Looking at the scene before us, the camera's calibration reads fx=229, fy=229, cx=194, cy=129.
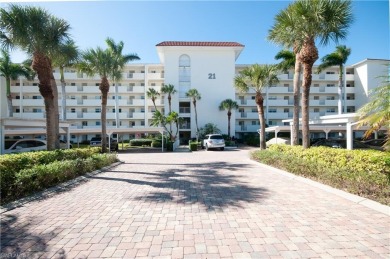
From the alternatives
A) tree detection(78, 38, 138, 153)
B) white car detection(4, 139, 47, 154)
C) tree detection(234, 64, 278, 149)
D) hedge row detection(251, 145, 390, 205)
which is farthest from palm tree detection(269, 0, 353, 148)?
white car detection(4, 139, 47, 154)

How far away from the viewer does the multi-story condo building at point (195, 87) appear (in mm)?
40031

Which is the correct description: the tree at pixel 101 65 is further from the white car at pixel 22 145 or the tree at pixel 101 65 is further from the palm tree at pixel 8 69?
the palm tree at pixel 8 69

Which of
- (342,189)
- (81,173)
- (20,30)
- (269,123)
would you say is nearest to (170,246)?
(342,189)

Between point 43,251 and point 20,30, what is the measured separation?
11125mm

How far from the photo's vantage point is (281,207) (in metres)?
5.77

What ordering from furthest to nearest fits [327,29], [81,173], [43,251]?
[327,29] < [81,173] < [43,251]

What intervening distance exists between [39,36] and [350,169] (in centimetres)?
1443

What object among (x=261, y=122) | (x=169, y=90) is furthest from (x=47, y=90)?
(x=169, y=90)

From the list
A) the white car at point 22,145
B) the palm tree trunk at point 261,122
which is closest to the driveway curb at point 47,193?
the white car at point 22,145

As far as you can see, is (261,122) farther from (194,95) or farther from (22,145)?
(194,95)

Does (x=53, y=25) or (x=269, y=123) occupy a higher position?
(x=53, y=25)

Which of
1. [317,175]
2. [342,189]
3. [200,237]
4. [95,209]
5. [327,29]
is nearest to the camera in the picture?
[200,237]

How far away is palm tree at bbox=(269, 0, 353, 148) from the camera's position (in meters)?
10.8

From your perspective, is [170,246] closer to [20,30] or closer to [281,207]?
[281,207]
